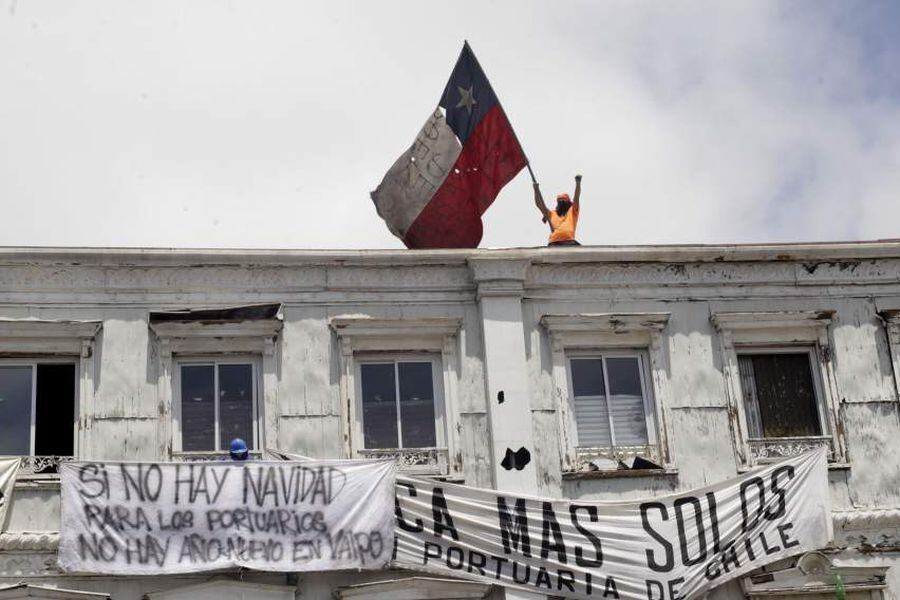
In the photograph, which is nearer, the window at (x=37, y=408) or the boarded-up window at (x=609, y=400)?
the window at (x=37, y=408)

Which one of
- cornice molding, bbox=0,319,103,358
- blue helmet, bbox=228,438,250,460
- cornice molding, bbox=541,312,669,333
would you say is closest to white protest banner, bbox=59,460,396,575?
blue helmet, bbox=228,438,250,460

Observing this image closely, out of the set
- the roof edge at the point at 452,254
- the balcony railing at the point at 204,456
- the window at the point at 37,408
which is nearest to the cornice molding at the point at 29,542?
the window at the point at 37,408

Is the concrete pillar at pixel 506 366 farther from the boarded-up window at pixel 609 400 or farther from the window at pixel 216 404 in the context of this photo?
the window at pixel 216 404

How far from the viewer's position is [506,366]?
18.3 meters

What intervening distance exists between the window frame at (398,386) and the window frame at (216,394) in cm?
122

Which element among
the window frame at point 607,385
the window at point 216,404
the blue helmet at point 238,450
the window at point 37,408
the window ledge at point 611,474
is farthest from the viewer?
the window frame at point 607,385

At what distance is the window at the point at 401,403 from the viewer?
59.4 feet

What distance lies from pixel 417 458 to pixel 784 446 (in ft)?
16.0

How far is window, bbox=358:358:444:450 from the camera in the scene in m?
18.1

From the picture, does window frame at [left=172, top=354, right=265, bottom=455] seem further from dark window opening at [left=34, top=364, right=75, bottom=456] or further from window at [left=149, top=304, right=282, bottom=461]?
dark window opening at [left=34, top=364, right=75, bottom=456]

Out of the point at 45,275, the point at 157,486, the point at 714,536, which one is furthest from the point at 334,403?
the point at 714,536

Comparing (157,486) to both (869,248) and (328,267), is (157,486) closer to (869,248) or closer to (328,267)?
(328,267)

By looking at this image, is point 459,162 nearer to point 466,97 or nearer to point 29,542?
point 466,97

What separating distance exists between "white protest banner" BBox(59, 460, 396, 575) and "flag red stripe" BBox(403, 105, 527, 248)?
439cm
